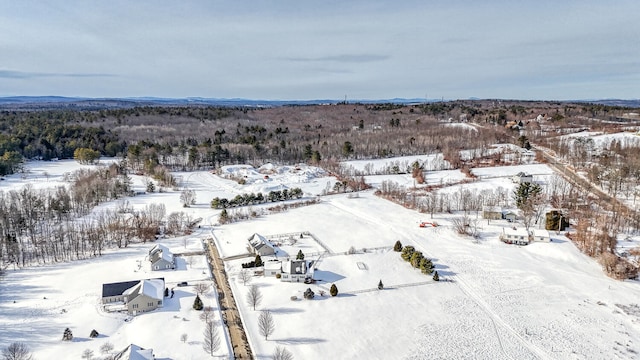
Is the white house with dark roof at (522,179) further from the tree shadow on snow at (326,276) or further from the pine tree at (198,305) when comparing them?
the pine tree at (198,305)

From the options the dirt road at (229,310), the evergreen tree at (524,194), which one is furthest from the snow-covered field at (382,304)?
the evergreen tree at (524,194)

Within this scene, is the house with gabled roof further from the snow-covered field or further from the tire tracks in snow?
the tire tracks in snow

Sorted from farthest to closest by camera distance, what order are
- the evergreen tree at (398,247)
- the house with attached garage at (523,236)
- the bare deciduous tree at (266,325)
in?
1. the house with attached garage at (523,236)
2. the evergreen tree at (398,247)
3. the bare deciduous tree at (266,325)

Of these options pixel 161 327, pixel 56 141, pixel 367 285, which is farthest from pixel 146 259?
pixel 56 141

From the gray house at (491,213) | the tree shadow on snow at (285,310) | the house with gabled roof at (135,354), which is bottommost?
the tree shadow on snow at (285,310)

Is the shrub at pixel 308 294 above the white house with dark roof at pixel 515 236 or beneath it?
beneath

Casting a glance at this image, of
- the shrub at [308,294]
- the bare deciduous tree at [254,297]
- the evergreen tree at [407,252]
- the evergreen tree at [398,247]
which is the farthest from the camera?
the evergreen tree at [398,247]

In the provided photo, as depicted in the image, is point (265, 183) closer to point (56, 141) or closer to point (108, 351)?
point (108, 351)
